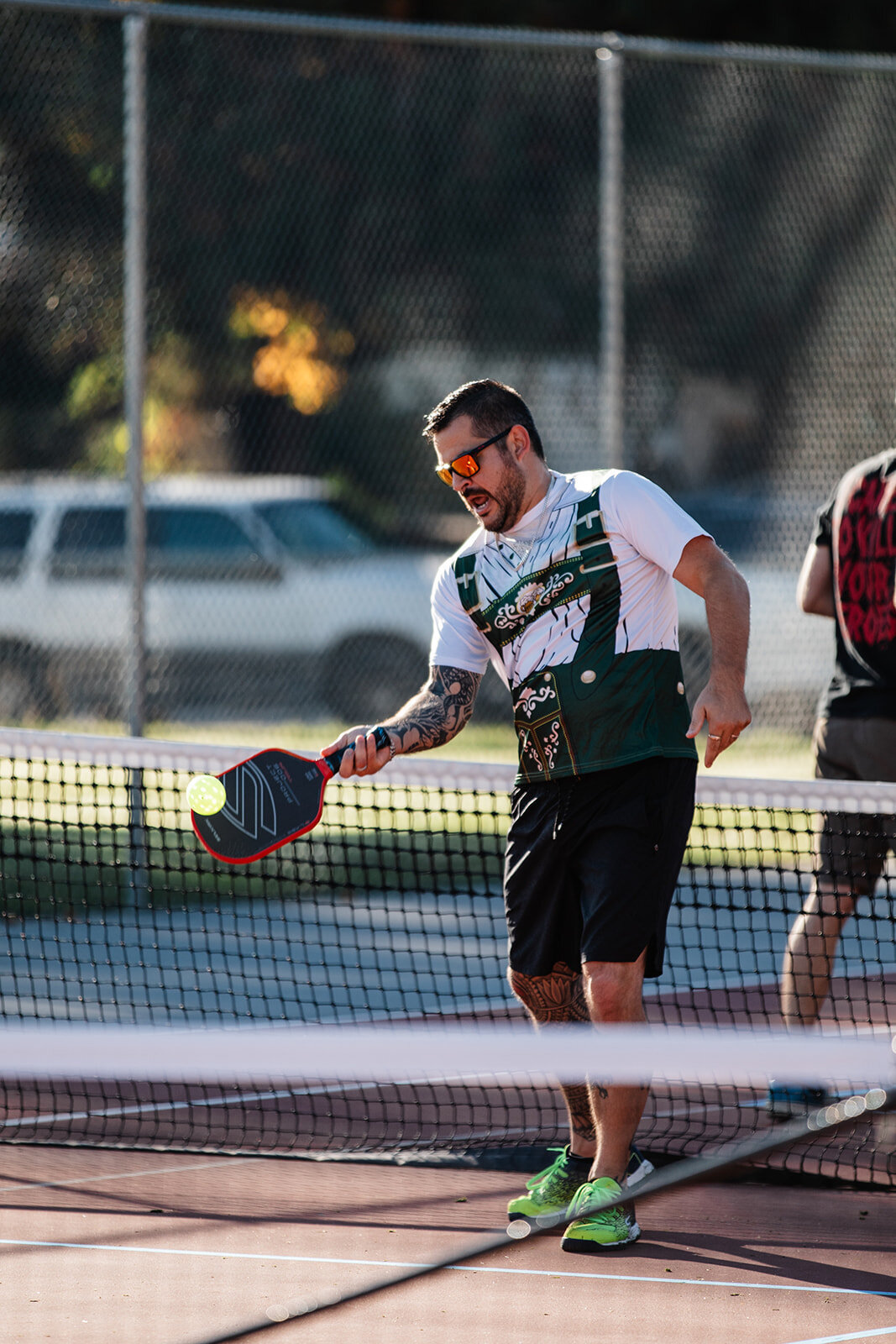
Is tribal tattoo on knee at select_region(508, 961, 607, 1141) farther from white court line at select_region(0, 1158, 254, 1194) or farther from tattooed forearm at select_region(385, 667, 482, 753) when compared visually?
white court line at select_region(0, 1158, 254, 1194)

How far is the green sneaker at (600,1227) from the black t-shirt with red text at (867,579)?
4.98 feet

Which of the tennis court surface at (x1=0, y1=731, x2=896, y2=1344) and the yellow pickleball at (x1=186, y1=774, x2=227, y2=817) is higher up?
the yellow pickleball at (x1=186, y1=774, x2=227, y2=817)

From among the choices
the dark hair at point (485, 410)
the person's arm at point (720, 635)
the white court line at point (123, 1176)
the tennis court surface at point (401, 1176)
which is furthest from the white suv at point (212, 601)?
the person's arm at point (720, 635)

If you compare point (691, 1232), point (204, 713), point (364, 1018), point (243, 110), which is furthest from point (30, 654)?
point (691, 1232)

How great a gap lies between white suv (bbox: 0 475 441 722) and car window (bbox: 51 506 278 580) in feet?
0.04

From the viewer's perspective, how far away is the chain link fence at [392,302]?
8.03 m

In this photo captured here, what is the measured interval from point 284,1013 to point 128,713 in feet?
5.69

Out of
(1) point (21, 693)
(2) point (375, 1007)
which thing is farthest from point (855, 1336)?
(1) point (21, 693)

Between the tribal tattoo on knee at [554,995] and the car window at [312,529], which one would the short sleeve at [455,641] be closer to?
the tribal tattoo on knee at [554,995]

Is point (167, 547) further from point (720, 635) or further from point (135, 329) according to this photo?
point (720, 635)

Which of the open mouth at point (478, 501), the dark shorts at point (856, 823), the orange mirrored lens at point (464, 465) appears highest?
the orange mirrored lens at point (464, 465)

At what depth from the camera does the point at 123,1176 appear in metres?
4.48

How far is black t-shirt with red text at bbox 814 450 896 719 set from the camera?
454 cm

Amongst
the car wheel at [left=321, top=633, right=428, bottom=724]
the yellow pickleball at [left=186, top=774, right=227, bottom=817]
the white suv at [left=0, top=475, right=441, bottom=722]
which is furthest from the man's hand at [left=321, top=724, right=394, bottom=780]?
the car wheel at [left=321, top=633, right=428, bottom=724]
